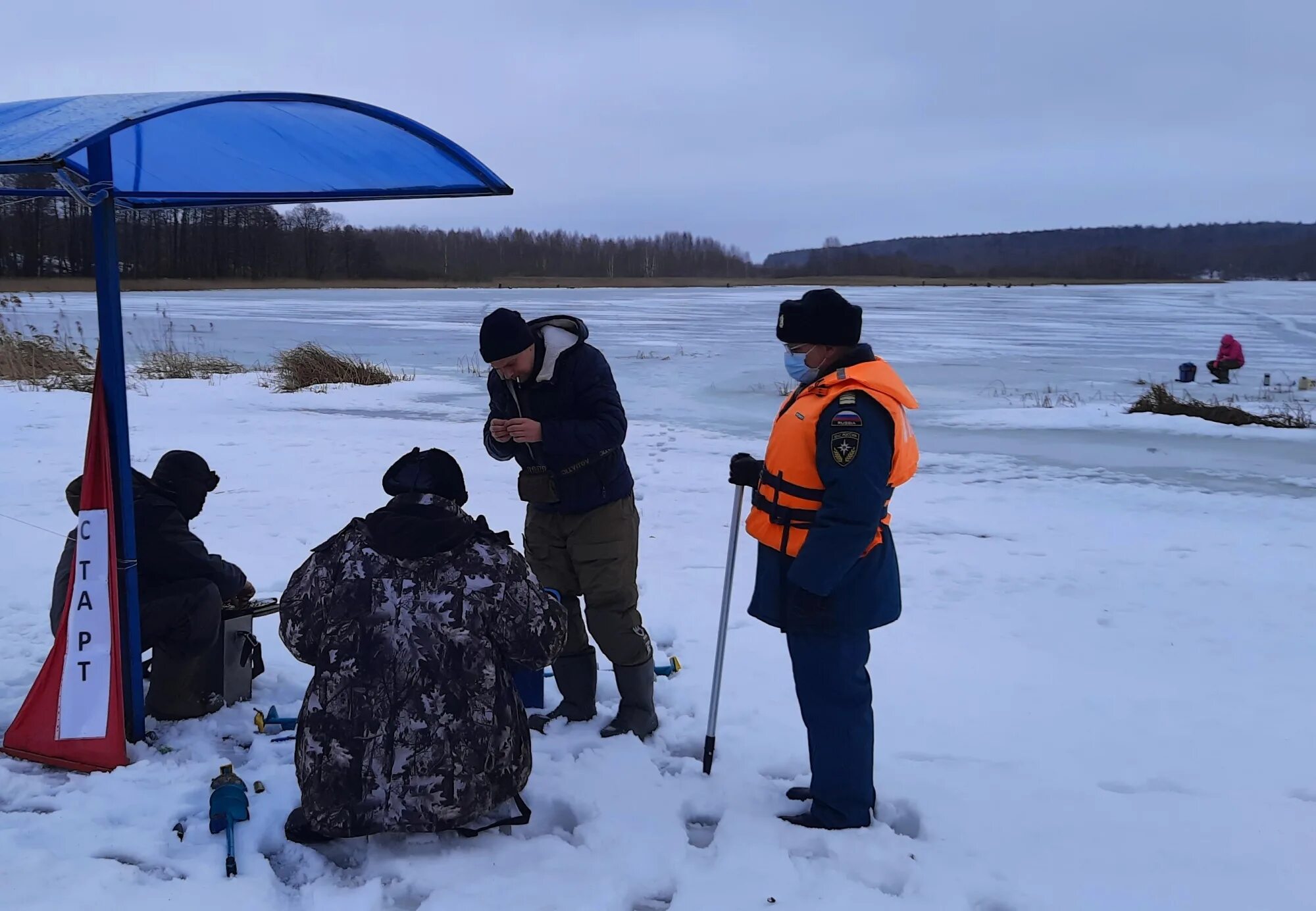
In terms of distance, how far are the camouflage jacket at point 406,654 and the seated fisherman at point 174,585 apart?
3.43ft

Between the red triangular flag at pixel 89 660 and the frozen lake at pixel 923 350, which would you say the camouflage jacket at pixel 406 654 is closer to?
the red triangular flag at pixel 89 660

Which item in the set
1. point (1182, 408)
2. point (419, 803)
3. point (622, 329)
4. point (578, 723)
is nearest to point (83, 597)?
point (419, 803)

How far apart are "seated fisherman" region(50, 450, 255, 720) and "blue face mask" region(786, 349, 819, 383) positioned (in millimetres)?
2164

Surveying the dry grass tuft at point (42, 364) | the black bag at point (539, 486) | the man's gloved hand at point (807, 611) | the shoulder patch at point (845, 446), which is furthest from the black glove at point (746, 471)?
the dry grass tuft at point (42, 364)

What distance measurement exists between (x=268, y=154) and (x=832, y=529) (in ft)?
8.99

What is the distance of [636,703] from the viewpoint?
379cm

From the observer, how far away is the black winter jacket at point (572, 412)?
355cm

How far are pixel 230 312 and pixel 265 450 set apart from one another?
29.0 m

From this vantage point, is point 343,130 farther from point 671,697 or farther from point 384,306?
point 384,306

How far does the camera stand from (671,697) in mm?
4117

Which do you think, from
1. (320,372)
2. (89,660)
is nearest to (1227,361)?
(320,372)

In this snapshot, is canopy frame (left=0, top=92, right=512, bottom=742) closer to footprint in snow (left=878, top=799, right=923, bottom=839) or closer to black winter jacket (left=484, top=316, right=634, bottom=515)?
black winter jacket (left=484, top=316, right=634, bottom=515)

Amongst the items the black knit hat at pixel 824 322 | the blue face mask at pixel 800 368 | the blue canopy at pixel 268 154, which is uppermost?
the blue canopy at pixel 268 154

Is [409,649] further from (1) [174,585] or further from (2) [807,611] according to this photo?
(1) [174,585]
